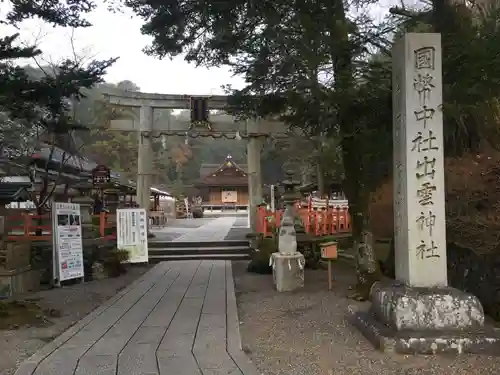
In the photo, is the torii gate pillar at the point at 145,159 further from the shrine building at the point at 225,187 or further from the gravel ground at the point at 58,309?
the shrine building at the point at 225,187

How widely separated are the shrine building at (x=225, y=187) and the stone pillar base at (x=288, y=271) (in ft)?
120

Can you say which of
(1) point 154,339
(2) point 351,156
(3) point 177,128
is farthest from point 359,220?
(3) point 177,128

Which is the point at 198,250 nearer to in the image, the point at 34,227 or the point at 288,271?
the point at 34,227

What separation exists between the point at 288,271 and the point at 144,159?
12.0 m

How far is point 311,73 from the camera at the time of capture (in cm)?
675

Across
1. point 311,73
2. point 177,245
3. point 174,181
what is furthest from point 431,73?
point 174,181

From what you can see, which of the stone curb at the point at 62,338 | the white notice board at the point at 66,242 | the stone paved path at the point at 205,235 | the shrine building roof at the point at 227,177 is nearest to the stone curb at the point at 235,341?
the stone curb at the point at 62,338

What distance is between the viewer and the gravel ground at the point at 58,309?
4742mm

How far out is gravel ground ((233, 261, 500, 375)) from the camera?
4.26 meters

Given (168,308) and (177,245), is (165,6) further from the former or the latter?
(177,245)

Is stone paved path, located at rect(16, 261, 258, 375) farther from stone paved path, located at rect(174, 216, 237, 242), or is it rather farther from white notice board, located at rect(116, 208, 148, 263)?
stone paved path, located at rect(174, 216, 237, 242)

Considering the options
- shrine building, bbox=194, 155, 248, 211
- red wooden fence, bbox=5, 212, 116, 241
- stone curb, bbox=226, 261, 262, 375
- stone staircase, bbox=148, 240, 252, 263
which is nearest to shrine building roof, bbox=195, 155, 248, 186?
shrine building, bbox=194, 155, 248, 211

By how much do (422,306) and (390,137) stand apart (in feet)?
10.0

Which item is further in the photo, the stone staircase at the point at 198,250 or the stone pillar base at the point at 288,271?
the stone staircase at the point at 198,250
